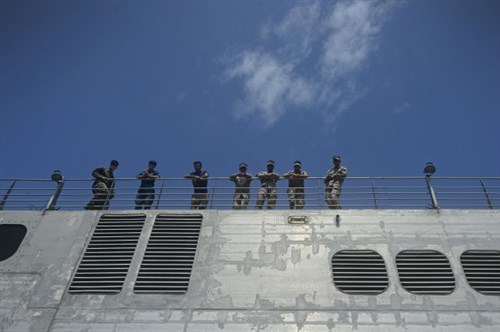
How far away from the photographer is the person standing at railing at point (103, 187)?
33.7 ft

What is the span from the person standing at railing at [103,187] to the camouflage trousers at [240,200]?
279 centimetres

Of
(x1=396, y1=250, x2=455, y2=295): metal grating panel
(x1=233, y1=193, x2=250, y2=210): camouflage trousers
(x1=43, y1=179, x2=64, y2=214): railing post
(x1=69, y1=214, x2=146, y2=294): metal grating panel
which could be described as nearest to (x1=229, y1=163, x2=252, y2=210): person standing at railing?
(x1=233, y1=193, x2=250, y2=210): camouflage trousers

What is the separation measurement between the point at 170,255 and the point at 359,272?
11.9ft

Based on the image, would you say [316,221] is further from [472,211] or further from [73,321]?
[73,321]

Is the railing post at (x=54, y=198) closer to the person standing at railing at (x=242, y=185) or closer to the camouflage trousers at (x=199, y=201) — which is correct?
the camouflage trousers at (x=199, y=201)

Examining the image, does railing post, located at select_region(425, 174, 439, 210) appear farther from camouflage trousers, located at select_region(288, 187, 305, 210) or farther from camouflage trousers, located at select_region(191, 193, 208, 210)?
camouflage trousers, located at select_region(191, 193, 208, 210)

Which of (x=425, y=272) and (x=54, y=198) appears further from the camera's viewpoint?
(x=54, y=198)

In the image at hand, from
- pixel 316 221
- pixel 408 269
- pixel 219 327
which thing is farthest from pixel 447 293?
pixel 219 327

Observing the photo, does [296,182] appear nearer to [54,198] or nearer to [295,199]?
[295,199]

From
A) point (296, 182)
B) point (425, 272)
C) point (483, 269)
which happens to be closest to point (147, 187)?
point (296, 182)

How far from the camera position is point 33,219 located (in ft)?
32.0

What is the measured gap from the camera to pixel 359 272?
27.6 ft

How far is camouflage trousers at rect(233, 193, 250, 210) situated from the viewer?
10109 mm

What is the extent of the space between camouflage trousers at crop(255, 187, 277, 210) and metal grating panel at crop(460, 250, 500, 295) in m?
3.98
